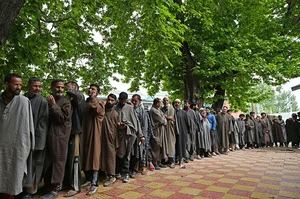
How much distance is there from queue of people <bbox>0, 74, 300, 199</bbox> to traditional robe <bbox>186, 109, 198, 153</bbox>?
0.06 metres

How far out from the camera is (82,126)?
13.8 feet

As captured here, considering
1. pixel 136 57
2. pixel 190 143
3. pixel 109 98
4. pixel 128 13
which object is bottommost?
pixel 190 143

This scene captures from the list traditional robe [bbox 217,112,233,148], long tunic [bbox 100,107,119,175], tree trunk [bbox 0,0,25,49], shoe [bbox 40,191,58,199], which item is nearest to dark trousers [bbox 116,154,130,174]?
long tunic [bbox 100,107,119,175]

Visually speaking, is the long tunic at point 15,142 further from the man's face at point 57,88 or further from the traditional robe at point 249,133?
the traditional robe at point 249,133

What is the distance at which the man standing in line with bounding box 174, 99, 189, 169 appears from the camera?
639 centimetres

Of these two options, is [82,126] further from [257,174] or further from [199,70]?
[199,70]

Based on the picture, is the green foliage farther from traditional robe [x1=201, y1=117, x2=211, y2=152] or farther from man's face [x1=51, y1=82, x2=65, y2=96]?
man's face [x1=51, y1=82, x2=65, y2=96]

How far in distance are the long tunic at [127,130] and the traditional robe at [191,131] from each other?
98.0 inches

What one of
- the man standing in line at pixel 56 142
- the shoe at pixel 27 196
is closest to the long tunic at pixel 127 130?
the man standing in line at pixel 56 142

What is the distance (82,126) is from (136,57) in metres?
3.12

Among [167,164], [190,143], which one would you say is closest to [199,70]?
[190,143]

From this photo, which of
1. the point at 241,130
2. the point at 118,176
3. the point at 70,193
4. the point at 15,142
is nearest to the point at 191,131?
the point at 118,176

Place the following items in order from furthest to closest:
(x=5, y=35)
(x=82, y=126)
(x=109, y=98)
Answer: (x=109, y=98) → (x=82, y=126) → (x=5, y=35)

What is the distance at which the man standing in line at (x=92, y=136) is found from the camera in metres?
3.95
